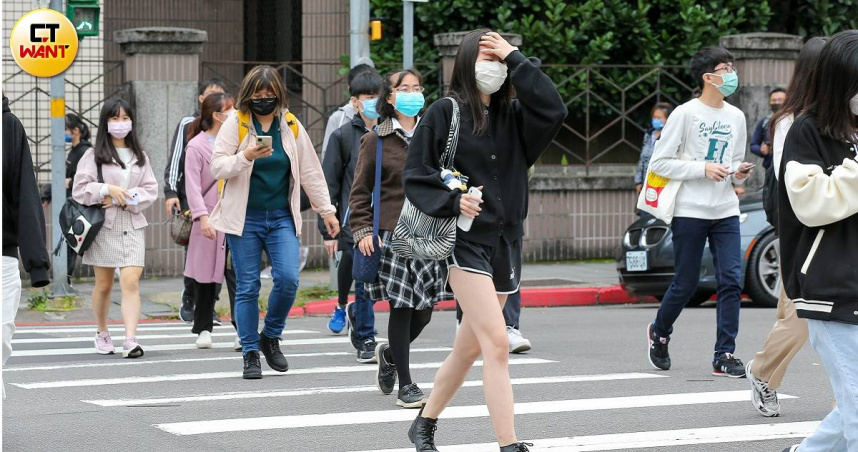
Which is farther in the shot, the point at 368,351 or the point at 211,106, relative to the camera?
the point at 211,106

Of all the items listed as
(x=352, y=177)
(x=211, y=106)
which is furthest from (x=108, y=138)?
(x=352, y=177)

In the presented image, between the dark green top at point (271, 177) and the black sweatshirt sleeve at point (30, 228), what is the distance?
212 cm

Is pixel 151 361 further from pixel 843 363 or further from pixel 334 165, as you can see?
pixel 843 363

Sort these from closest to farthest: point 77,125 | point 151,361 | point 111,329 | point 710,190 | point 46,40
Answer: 1. point 710,190
2. point 151,361
3. point 111,329
4. point 46,40
5. point 77,125

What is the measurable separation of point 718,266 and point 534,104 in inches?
124

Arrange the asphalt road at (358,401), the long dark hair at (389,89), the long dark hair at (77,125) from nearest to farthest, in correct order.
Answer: the asphalt road at (358,401) < the long dark hair at (389,89) < the long dark hair at (77,125)

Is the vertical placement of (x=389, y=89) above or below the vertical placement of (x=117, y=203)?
above

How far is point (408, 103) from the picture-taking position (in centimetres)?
791

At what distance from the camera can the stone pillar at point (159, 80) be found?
50.5 ft

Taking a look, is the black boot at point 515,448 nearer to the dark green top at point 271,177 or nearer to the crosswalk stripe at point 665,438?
the crosswalk stripe at point 665,438

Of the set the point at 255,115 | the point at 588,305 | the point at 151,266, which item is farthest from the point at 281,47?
the point at 255,115

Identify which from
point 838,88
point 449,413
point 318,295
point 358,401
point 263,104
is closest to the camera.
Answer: point 838,88

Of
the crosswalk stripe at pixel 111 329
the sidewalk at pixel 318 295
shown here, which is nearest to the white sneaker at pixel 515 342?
the crosswalk stripe at pixel 111 329

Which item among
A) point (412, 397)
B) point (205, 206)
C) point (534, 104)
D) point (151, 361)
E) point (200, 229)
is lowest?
point (151, 361)
